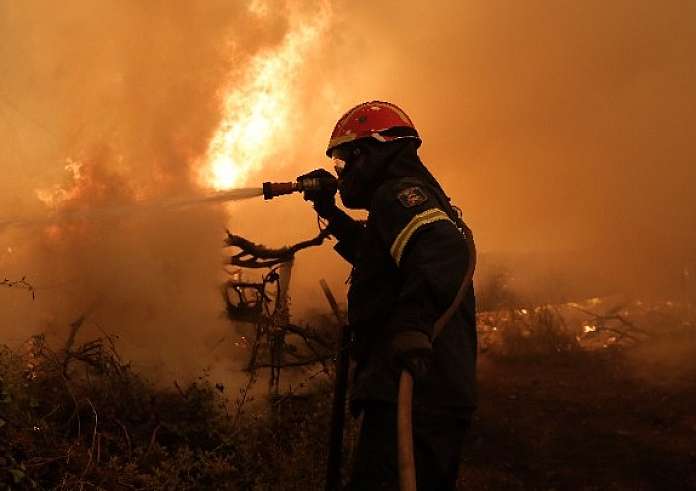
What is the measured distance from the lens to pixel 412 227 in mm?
2383

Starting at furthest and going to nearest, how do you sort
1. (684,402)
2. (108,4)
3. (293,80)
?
1. (293,80)
2. (108,4)
3. (684,402)

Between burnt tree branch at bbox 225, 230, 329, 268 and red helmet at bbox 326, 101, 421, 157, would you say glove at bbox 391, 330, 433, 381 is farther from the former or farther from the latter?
burnt tree branch at bbox 225, 230, 329, 268

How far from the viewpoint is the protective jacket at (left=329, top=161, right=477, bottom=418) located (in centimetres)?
227

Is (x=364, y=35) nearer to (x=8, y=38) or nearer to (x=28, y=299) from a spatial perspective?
(x=8, y=38)

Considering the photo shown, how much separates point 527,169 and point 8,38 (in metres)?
10.2

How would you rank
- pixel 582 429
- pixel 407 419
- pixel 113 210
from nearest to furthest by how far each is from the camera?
1. pixel 407 419
2. pixel 582 429
3. pixel 113 210

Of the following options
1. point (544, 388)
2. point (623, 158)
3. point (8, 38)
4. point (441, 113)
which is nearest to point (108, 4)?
point (8, 38)

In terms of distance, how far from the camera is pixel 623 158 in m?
12.1

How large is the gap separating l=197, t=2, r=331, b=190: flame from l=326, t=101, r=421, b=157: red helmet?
3.82 metres

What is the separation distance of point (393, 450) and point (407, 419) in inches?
11.1

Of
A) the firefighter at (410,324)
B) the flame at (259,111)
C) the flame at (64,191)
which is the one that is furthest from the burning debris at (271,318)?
the firefighter at (410,324)

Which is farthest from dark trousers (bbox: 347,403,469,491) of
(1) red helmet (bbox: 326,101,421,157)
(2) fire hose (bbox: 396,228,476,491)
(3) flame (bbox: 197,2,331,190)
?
(3) flame (bbox: 197,2,331,190)

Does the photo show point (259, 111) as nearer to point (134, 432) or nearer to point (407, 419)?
point (134, 432)

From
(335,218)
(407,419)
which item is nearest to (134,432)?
(335,218)
